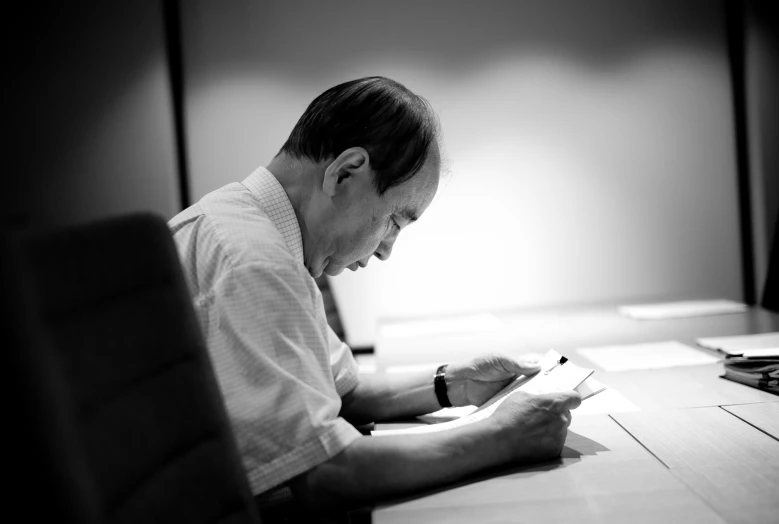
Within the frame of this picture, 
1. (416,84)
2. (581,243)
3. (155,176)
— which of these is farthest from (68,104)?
(581,243)

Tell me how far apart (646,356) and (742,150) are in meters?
2.81

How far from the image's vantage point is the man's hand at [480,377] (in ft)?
4.47

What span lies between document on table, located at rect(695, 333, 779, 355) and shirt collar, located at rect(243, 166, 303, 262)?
115 centimetres

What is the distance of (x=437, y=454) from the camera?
920 mm

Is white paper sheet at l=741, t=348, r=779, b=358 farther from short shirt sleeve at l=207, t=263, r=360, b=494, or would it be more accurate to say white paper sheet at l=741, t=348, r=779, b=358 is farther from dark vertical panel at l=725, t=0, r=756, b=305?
dark vertical panel at l=725, t=0, r=756, b=305

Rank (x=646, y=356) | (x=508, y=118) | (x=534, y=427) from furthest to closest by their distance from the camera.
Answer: (x=508, y=118) < (x=646, y=356) < (x=534, y=427)

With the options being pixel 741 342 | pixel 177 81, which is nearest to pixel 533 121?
pixel 177 81

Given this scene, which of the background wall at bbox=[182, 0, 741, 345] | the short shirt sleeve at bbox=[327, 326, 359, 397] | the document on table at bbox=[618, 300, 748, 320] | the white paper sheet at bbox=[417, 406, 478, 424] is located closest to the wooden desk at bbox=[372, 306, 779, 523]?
the white paper sheet at bbox=[417, 406, 478, 424]

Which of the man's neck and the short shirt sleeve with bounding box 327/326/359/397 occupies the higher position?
the man's neck

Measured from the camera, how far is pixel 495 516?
0.80 meters

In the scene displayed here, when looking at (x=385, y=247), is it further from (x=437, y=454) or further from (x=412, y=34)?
(x=412, y=34)

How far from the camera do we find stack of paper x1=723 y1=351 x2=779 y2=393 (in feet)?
4.24

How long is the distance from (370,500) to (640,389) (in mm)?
760

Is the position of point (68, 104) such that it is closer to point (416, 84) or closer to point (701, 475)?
point (416, 84)
